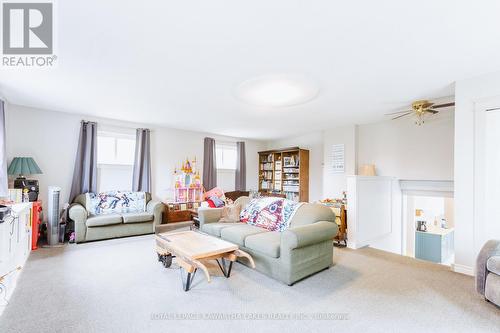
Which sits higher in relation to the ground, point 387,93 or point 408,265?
point 387,93

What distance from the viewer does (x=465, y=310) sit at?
216 cm

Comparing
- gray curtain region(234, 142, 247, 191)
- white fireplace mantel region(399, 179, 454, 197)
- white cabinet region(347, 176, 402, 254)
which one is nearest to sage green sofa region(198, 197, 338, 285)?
white cabinet region(347, 176, 402, 254)

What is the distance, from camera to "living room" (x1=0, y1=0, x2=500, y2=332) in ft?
6.32

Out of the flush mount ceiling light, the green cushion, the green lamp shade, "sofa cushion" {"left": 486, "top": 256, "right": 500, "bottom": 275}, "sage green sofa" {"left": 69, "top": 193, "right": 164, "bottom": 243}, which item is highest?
the flush mount ceiling light

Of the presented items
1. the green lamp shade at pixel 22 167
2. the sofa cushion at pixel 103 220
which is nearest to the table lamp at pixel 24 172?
the green lamp shade at pixel 22 167

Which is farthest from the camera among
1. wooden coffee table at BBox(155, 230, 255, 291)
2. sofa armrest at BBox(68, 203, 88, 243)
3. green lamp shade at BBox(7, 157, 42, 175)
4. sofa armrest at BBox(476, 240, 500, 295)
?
sofa armrest at BBox(68, 203, 88, 243)

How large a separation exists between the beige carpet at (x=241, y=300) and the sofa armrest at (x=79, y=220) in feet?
2.50

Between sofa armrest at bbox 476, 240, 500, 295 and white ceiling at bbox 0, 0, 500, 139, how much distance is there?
6.01 ft

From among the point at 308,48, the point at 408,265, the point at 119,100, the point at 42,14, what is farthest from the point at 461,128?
the point at 119,100

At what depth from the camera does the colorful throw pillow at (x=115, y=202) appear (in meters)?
4.61

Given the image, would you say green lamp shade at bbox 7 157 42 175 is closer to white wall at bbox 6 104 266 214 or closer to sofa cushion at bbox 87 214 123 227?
white wall at bbox 6 104 266 214

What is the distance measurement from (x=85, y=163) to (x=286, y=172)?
4761mm

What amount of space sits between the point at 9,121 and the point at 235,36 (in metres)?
4.53

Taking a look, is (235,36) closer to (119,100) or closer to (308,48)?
(308,48)
